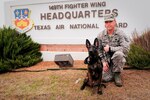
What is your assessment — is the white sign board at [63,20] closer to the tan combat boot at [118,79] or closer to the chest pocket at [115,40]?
the chest pocket at [115,40]

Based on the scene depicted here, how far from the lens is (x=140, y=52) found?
27.4ft

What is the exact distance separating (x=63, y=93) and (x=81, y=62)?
282 centimetres

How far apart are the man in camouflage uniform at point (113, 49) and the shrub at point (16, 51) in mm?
3140

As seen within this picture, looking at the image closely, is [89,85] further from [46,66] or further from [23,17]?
[23,17]

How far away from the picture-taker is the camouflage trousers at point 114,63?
710cm

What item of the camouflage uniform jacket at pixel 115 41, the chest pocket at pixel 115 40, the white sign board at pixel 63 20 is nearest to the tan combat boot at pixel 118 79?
the camouflage uniform jacket at pixel 115 41

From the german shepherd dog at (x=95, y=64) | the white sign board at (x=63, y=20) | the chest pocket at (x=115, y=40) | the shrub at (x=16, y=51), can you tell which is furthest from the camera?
the white sign board at (x=63, y=20)

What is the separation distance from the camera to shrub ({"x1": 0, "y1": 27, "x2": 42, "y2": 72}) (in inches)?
375

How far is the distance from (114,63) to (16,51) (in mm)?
3628

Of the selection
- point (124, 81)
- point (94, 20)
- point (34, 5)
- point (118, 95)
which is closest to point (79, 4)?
point (94, 20)

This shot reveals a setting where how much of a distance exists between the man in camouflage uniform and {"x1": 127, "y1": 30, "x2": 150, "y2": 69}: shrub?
41.6 inches

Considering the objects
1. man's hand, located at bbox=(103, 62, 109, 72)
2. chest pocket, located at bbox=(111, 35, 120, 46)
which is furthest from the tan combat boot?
chest pocket, located at bbox=(111, 35, 120, 46)

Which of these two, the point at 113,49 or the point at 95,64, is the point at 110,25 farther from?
the point at 95,64

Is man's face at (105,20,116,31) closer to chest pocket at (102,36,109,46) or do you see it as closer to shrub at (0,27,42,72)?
chest pocket at (102,36,109,46)
